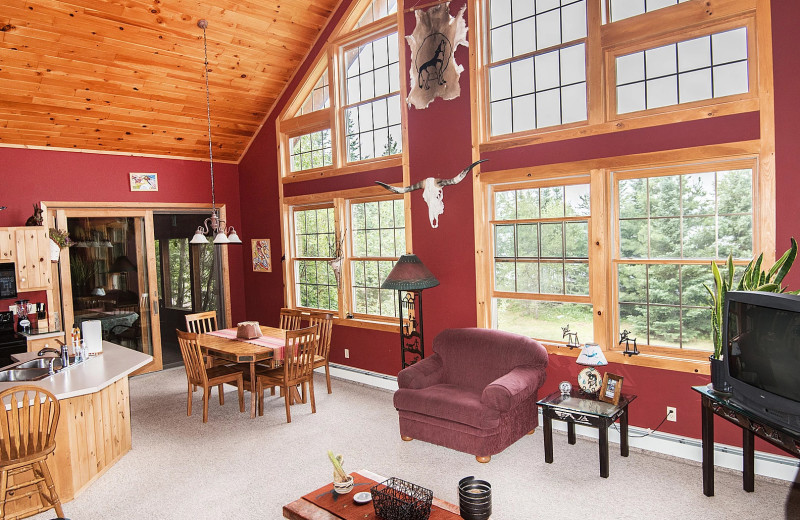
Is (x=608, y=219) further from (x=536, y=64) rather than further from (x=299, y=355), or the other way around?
(x=299, y=355)

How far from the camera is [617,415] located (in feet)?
12.1

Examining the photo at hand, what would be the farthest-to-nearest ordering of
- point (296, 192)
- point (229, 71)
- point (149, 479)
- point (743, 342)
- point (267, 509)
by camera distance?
point (296, 192) < point (229, 71) < point (149, 479) < point (267, 509) < point (743, 342)

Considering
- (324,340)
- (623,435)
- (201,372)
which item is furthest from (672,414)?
(201,372)

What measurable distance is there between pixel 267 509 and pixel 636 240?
3.39 meters

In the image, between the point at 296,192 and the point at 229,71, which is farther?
the point at 296,192

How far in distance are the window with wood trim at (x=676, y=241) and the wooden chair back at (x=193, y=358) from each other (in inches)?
148

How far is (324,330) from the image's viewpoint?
19.5ft

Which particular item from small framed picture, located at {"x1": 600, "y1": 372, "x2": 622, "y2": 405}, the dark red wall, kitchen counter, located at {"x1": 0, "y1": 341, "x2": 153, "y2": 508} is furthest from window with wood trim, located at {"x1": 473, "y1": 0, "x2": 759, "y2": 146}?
the dark red wall

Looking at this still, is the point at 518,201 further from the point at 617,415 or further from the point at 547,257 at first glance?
the point at 617,415

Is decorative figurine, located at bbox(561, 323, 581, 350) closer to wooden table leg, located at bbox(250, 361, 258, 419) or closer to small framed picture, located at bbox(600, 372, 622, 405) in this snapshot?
small framed picture, located at bbox(600, 372, 622, 405)

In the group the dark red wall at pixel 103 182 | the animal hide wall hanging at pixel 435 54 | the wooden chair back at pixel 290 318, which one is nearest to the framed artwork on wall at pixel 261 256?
the dark red wall at pixel 103 182

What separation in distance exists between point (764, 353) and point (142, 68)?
6205 millimetres

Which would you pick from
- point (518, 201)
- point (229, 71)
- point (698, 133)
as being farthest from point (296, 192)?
point (698, 133)

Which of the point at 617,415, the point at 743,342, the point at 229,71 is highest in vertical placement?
the point at 229,71
